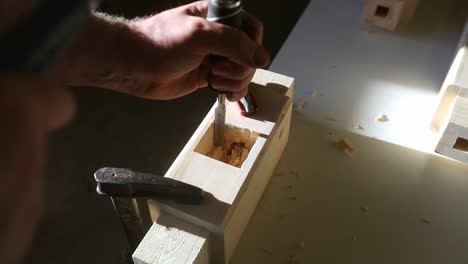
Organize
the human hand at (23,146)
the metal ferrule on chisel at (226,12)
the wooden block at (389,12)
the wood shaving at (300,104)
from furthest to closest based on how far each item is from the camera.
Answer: the wooden block at (389,12), the wood shaving at (300,104), the metal ferrule on chisel at (226,12), the human hand at (23,146)

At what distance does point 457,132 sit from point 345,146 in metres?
0.19

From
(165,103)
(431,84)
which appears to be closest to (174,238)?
(431,84)

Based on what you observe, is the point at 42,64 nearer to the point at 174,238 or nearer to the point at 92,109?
the point at 174,238

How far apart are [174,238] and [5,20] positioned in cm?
39

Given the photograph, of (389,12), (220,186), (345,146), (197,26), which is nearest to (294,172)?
(345,146)

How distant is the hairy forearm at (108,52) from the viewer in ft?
2.08

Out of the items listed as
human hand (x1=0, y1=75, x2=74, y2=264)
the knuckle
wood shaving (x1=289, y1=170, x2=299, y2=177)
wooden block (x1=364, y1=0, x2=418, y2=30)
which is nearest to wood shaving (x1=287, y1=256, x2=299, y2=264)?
wood shaving (x1=289, y1=170, x2=299, y2=177)

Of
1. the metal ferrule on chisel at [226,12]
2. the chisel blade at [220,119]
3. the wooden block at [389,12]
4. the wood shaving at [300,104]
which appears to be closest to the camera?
the metal ferrule on chisel at [226,12]

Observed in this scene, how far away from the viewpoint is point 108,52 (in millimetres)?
646

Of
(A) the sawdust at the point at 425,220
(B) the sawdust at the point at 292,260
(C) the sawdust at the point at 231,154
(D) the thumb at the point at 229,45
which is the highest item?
(D) the thumb at the point at 229,45

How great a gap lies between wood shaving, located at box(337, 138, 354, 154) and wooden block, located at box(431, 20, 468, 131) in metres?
0.17

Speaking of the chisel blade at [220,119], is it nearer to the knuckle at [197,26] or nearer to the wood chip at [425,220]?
the knuckle at [197,26]

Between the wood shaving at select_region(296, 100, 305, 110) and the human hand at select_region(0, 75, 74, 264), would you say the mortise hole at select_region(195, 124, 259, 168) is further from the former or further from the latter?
the human hand at select_region(0, 75, 74, 264)

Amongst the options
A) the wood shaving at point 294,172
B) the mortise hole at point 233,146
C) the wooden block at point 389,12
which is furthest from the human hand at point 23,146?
the wooden block at point 389,12
